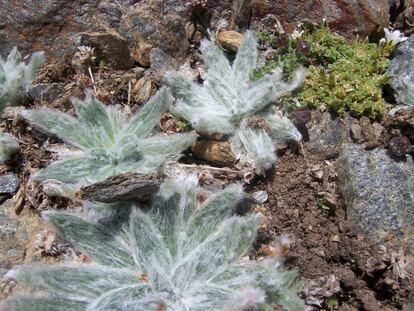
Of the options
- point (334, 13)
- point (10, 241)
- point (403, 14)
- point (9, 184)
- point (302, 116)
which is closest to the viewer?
point (10, 241)

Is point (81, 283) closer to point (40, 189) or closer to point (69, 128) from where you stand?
point (40, 189)

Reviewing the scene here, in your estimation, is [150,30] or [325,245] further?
[150,30]

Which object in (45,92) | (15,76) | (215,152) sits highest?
(15,76)

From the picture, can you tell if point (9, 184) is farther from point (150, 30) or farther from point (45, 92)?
point (150, 30)

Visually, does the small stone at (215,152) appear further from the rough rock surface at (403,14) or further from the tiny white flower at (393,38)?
the rough rock surface at (403,14)

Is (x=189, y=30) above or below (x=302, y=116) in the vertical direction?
above

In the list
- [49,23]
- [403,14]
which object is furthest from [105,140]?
[403,14]
